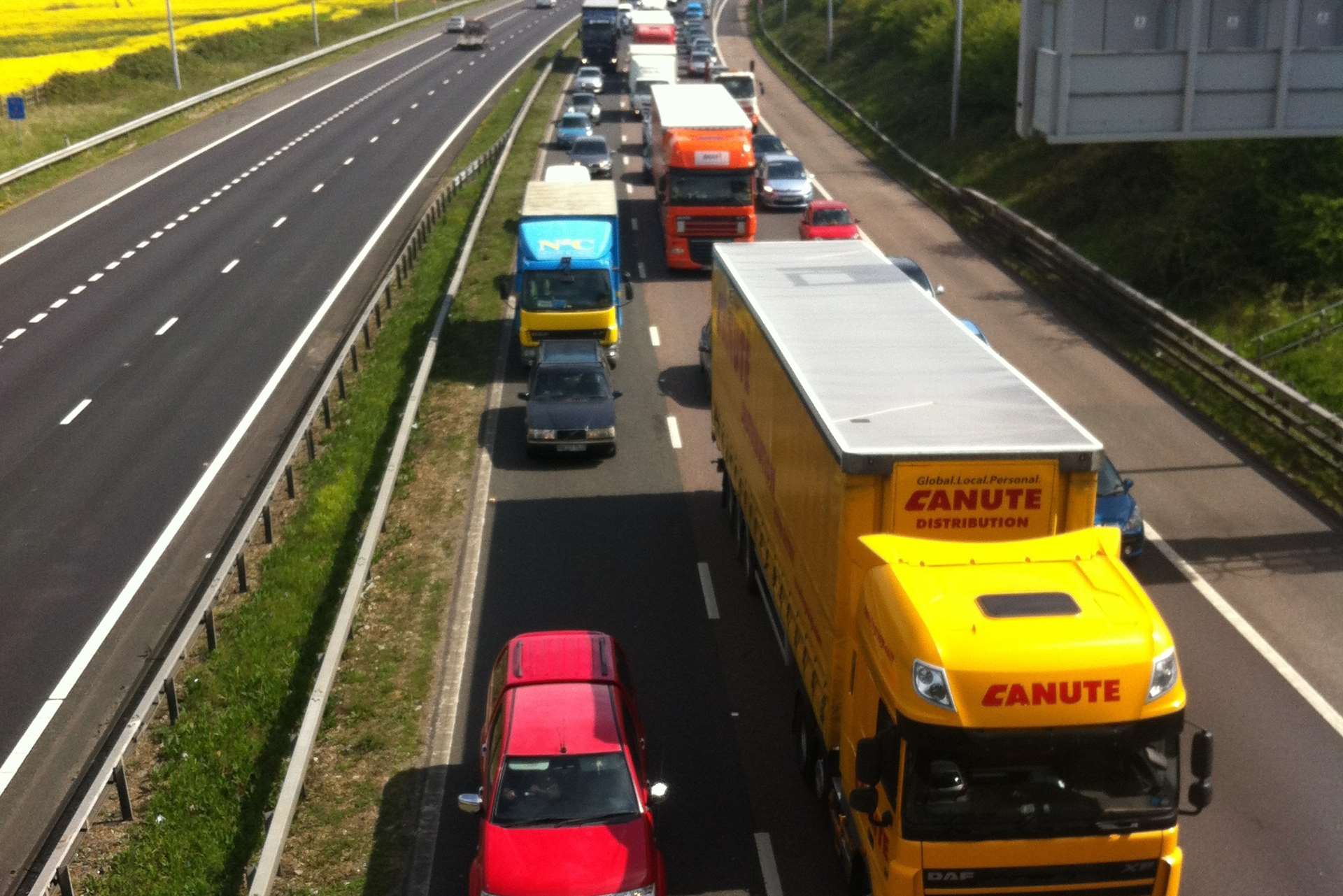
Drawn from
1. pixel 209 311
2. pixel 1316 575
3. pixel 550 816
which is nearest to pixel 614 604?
pixel 550 816

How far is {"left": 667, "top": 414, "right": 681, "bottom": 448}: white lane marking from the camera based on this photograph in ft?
88.3

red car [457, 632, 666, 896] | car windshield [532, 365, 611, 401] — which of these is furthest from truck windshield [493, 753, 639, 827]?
car windshield [532, 365, 611, 401]

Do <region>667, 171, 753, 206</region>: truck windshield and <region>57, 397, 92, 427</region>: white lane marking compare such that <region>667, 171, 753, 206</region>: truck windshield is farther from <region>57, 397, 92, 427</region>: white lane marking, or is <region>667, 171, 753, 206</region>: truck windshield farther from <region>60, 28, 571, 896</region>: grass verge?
<region>57, 397, 92, 427</region>: white lane marking

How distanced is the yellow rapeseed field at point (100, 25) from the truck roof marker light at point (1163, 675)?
72.6 m

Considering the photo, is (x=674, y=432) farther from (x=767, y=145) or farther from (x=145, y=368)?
(x=767, y=145)


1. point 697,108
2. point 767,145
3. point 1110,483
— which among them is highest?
point 697,108

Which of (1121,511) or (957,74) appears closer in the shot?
(1121,511)

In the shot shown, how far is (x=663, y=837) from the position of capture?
14.2 metres

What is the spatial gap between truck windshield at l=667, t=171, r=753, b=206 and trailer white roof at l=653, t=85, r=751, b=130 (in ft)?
6.12

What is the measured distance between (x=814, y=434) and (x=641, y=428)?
14159mm

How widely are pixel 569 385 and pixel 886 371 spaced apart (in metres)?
12.1

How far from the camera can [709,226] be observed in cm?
4028

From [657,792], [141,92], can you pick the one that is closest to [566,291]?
[657,792]

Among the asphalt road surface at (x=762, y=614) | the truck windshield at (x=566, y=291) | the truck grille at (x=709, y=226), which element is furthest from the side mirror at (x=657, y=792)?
the truck grille at (x=709, y=226)
